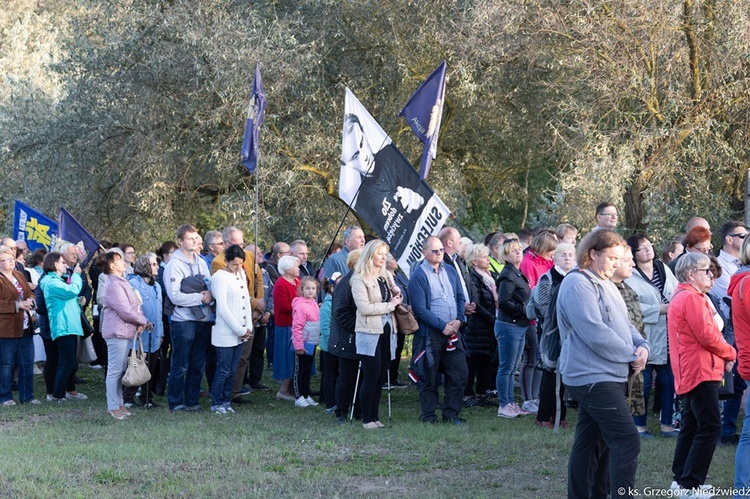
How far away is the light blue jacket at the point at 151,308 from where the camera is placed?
37.0 ft

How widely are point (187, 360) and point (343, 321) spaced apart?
203 centimetres

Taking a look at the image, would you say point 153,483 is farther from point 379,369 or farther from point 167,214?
point 167,214

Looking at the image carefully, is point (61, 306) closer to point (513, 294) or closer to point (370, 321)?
point (370, 321)

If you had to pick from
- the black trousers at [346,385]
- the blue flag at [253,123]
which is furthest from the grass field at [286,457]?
the blue flag at [253,123]

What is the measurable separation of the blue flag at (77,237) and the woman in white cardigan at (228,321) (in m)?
3.66

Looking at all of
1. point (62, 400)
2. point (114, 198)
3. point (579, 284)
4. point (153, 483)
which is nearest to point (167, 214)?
point (114, 198)

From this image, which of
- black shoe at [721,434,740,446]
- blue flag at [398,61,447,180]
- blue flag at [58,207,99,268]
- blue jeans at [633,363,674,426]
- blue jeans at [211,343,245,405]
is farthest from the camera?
blue flag at [58,207,99,268]

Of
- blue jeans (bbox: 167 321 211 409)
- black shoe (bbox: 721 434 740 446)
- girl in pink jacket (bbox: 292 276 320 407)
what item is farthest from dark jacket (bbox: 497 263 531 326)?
blue jeans (bbox: 167 321 211 409)

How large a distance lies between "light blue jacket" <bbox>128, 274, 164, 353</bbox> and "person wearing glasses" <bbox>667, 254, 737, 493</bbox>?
645 centimetres

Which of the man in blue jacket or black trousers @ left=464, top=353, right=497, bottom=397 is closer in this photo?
the man in blue jacket

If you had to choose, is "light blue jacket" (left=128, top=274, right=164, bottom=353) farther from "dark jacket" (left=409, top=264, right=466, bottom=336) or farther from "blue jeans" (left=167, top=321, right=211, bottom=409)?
"dark jacket" (left=409, top=264, right=466, bottom=336)

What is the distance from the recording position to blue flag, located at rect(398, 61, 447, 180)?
11516mm

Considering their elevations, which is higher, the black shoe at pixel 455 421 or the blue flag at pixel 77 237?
the blue flag at pixel 77 237

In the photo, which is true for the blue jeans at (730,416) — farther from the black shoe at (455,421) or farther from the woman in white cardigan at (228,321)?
the woman in white cardigan at (228,321)
